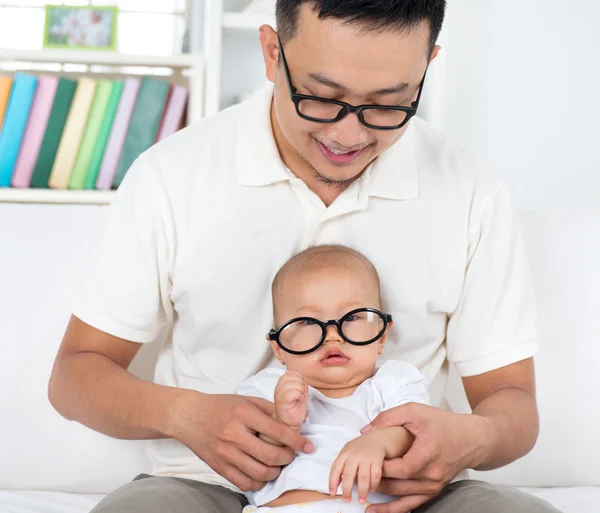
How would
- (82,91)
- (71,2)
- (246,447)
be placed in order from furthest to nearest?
(71,2), (82,91), (246,447)

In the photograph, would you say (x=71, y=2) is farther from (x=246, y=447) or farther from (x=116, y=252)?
(x=246, y=447)

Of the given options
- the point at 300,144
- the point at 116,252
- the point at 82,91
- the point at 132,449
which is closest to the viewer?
the point at 300,144

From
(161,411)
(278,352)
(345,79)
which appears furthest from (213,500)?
(345,79)

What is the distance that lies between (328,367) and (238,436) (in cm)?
24

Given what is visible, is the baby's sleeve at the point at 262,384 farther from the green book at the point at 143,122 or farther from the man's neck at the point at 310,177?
the green book at the point at 143,122

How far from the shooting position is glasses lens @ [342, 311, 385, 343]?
1.54 meters

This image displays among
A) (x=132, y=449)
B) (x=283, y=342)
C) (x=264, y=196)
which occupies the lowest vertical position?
(x=132, y=449)

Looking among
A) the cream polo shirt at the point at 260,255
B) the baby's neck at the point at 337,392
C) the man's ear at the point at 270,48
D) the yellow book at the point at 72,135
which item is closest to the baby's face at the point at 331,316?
the baby's neck at the point at 337,392

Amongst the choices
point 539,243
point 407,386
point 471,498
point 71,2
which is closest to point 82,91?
point 71,2

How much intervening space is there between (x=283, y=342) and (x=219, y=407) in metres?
0.21

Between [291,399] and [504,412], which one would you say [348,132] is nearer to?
[291,399]

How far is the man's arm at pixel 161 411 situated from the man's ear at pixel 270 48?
604mm

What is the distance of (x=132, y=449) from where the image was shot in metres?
Result: 1.94

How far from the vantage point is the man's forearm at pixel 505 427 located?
4.83 feet
